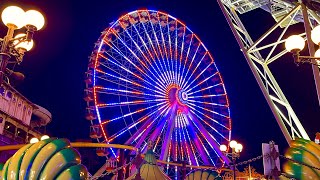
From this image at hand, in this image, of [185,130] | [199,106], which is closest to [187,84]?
[199,106]

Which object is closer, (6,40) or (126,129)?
(6,40)

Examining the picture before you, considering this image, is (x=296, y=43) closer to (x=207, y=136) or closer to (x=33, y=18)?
(x=33, y=18)

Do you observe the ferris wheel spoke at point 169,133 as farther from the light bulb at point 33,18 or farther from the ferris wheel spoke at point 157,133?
the light bulb at point 33,18

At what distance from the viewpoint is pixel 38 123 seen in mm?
34812

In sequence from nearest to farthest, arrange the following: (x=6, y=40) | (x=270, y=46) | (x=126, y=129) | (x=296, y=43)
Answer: (x=6, y=40)
(x=296, y=43)
(x=270, y=46)
(x=126, y=129)

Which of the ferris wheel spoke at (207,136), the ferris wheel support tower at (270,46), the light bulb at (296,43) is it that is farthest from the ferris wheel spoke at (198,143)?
the light bulb at (296,43)

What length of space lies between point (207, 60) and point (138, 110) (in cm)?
565

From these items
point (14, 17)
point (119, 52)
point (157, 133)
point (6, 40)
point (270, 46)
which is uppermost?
point (119, 52)

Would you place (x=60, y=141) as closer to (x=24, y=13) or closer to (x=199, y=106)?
(x=24, y=13)

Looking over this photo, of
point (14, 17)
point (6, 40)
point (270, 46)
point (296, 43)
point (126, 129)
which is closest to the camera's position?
point (6, 40)

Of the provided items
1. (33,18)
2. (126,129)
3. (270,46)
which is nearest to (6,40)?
(33,18)

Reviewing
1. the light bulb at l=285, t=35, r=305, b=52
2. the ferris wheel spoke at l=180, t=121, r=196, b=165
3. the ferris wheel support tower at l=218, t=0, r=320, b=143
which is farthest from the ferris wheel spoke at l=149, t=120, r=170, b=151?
the light bulb at l=285, t=35, r=305, b=52

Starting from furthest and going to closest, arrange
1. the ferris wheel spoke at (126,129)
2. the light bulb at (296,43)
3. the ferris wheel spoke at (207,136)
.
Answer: the ferris wheel spoke at (207,136) → the ferris wheel spoke at (126,129) → the light bulb at (296,43)

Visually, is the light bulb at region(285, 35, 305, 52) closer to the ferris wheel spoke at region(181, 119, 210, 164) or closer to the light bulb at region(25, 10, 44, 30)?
the light bulb at region(25, 10, 44, 30)
